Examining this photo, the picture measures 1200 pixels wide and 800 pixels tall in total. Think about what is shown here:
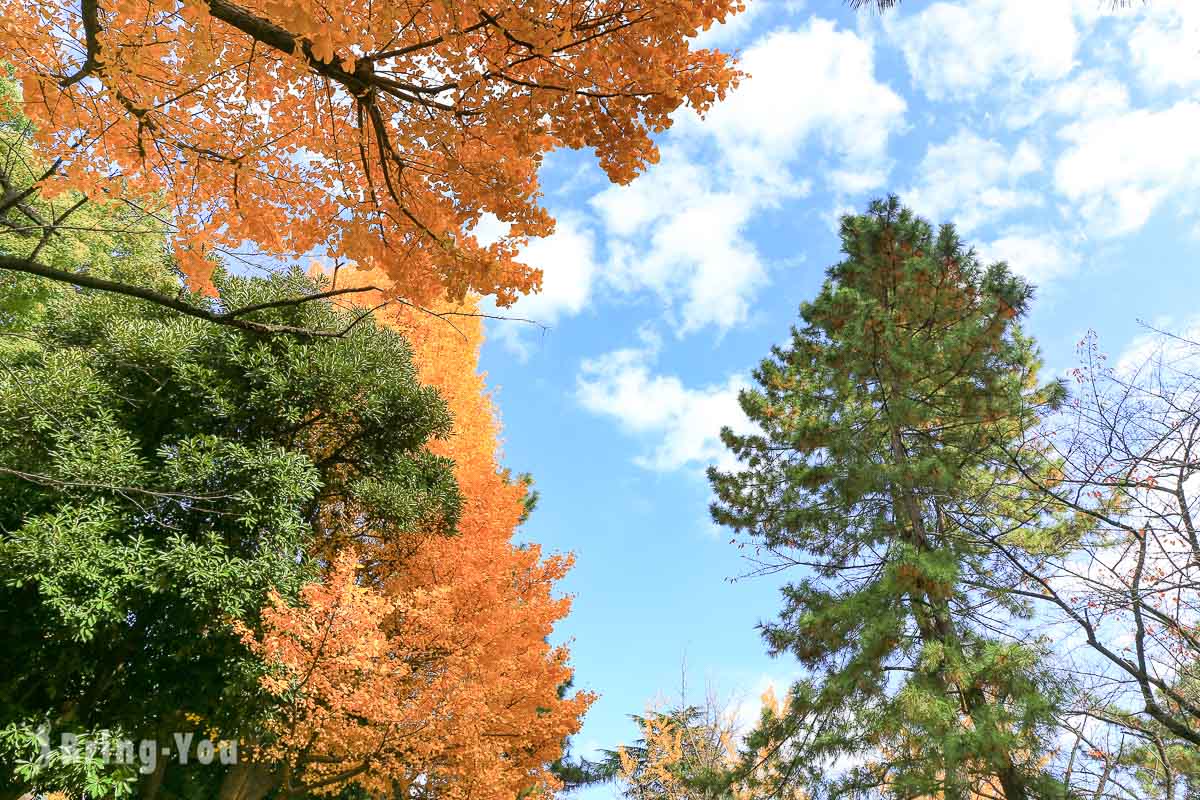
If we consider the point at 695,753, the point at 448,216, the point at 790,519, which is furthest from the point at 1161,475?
the point at 695,753

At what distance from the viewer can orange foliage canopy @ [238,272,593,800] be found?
7508mm

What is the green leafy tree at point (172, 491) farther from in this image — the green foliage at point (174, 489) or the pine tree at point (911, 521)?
the pine tree at point (911, 521)

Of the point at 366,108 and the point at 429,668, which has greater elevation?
the point at 366,108

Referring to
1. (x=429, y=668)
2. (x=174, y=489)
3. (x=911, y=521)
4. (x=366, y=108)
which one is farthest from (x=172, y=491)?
(x=911, y=521)

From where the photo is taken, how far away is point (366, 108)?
360cm

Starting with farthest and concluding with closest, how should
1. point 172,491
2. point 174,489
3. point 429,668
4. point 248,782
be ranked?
point 429,668
point 248,782
point 174,489
point 172,491

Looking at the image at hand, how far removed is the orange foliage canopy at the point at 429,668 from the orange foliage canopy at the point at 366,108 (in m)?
2.00

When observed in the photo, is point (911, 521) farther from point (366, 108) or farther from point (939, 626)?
point (366, 108)

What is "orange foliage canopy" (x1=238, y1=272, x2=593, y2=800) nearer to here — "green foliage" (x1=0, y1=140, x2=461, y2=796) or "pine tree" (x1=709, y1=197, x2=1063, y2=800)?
"green foliage" (x1=0, y1=140, x2=461, y2=796)

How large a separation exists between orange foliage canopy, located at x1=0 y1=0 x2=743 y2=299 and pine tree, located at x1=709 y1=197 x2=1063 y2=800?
5.29 meters

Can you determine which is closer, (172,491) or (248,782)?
(172,491)

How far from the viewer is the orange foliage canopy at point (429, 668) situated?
751 centimetres

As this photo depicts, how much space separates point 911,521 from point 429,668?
6687 millimetres

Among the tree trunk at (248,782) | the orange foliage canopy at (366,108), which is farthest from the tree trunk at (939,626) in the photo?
the tree trunk at (248,782)
